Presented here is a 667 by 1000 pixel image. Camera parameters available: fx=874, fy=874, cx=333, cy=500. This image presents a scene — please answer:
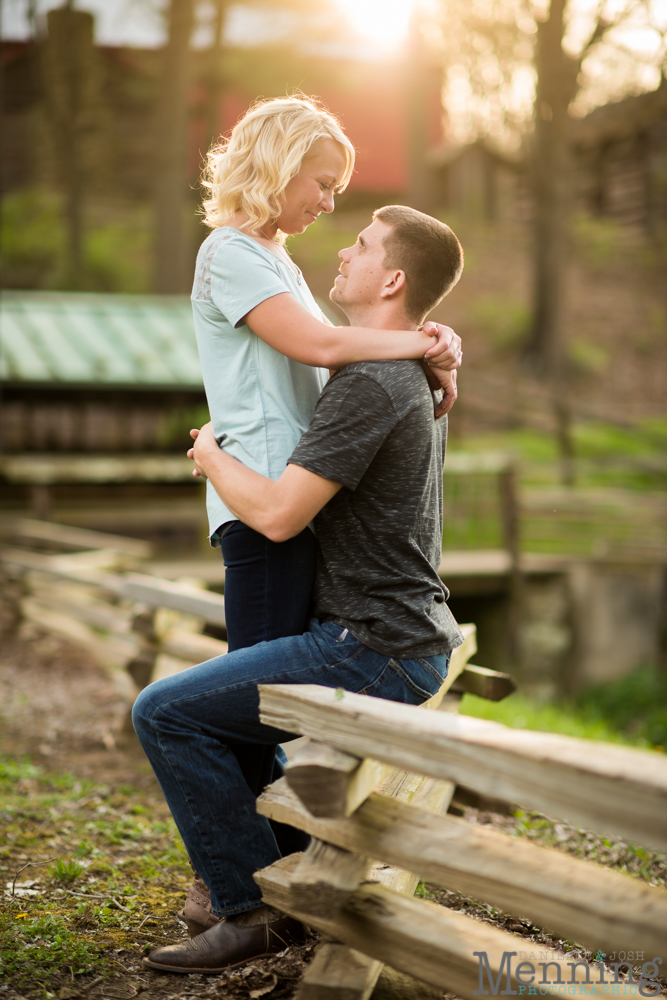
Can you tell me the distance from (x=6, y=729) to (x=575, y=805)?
505cm

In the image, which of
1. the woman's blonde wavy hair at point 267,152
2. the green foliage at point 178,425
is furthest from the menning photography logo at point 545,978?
the green foliage at point 178,425

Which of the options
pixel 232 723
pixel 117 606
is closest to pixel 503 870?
pixel 232 723

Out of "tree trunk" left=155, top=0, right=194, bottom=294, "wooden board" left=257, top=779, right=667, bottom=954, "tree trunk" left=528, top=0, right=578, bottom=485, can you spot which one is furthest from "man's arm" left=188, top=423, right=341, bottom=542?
"tree trunk" left=155, top=0, right=194, bottom=294

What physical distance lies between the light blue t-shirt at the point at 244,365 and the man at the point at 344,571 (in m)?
0.08

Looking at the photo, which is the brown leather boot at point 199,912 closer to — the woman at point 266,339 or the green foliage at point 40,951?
the green foliage at point 40,951

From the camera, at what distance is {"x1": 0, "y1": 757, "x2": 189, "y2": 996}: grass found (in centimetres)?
280

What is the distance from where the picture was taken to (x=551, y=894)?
1.94m

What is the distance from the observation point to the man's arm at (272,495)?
232cm

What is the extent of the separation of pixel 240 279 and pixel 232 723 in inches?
49.7

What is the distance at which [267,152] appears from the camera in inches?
98.3

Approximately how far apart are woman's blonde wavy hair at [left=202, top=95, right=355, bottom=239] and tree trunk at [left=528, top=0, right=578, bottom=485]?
42.8 feet

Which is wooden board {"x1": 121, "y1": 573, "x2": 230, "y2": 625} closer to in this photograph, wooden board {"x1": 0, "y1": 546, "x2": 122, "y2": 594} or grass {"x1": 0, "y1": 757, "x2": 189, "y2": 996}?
wooden board {"x1": 0, "y1": 546, "x2": 122, "y2": 594}

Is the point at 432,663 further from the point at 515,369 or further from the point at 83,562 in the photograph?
the point at 515,369

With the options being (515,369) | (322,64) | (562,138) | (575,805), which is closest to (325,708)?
(575,805)
